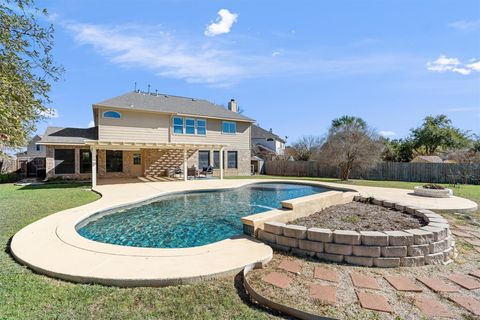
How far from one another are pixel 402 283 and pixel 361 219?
244cm

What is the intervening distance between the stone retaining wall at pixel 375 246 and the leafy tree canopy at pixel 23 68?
491 centimetres

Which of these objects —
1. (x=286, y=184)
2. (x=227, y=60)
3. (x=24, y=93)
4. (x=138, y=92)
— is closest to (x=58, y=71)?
(x=24, y=93)

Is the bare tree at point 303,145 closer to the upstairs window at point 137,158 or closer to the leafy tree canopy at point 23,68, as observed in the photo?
the upstairs window at point 137,158

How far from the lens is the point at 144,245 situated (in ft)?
18.6

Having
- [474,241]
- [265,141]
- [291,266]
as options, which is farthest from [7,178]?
[265,141]

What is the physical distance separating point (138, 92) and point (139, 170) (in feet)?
21.6

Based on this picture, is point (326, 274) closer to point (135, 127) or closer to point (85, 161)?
point (135, 127)

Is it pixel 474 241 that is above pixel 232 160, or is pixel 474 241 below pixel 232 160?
below

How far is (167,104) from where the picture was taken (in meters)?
20.2

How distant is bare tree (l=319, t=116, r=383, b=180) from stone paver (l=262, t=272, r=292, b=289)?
15.5 metres

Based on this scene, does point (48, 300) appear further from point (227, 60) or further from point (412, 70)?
point (412, 70)

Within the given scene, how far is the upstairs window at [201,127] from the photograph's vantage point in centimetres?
2058

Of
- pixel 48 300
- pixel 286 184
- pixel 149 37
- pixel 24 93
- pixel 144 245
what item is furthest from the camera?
pixel 286 184

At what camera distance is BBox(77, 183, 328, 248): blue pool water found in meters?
6.08
